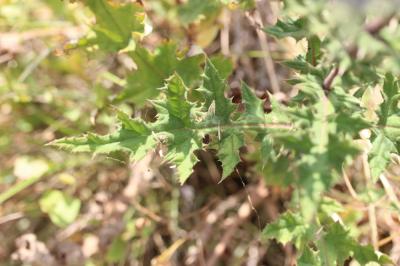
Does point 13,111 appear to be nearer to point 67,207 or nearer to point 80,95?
point 80,95

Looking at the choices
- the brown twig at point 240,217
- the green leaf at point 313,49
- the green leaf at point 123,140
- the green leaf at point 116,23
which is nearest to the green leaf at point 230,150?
the green leaf at point 123,140

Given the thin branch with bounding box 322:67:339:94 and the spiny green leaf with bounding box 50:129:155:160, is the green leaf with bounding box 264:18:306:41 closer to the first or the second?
the thin branch with bounding box 322:67:339:94

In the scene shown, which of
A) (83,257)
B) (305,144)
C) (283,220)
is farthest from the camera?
(83,257)

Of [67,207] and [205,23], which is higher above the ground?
[205,23]

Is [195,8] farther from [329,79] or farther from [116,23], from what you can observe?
[329,79]

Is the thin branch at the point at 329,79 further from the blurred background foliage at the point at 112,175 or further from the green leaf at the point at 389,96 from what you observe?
the blurred background foliage at the point at 112,175

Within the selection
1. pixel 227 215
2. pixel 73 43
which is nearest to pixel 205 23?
pixel 73 43

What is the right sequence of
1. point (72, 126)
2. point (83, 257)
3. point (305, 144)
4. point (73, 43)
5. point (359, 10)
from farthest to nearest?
point (72, 126) → point (83, 257) → point (73, 43) → point (359, 10) → point (305, 144)

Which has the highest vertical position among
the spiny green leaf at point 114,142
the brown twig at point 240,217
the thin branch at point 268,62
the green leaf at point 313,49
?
the green leaf at point 313,49
